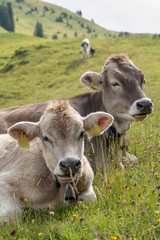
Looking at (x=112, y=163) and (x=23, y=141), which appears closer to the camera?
(x=23, y=141)

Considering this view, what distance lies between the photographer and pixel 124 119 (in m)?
6.04

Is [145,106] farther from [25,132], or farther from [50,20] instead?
[50,20]

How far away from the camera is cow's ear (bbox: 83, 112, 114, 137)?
4.27 meters

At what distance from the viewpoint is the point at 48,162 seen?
4172 millimetres

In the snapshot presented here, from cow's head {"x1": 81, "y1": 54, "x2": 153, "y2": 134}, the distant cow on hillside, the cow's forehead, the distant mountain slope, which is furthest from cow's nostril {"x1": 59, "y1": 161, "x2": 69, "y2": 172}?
the distant mountain slope

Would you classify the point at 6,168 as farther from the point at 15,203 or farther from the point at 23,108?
the point at 23,108

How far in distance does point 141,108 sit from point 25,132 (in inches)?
87.4

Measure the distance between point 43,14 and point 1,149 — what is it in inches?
7075

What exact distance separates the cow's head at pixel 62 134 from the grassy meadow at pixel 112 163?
493 mm

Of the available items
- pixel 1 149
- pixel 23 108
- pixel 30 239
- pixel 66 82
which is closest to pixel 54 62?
pixel 66 82

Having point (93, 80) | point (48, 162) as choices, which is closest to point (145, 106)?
point (93, 80)

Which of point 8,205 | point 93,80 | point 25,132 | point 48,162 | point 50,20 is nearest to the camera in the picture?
point 8,205

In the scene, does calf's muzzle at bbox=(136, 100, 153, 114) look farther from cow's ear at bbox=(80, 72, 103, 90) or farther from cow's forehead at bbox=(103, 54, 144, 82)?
cow's ear at bbox=(80, 72, 103, 90)

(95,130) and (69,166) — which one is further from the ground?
(95,130)
